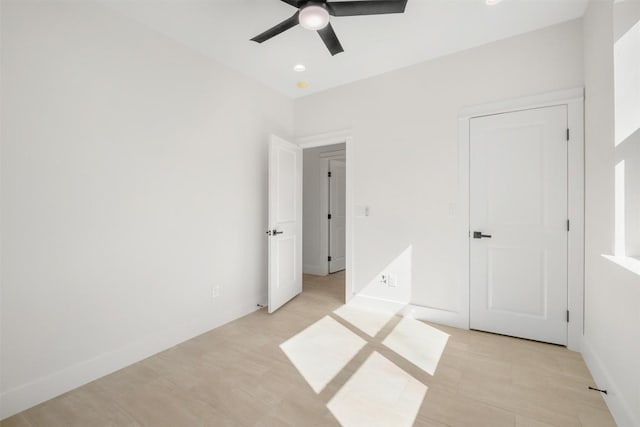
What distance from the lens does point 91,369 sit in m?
2.01

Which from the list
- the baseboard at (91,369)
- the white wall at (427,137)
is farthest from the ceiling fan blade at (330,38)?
the baseboard at (91,369)

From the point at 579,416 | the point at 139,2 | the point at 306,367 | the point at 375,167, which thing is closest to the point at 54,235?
the point at 139,2

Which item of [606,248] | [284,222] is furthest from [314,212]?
[606,248]

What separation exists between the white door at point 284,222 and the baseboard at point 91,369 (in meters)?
0.86

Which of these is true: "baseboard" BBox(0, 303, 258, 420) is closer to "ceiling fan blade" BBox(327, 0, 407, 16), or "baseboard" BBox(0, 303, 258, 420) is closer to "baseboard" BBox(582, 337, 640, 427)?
"ceiling fan blade" BBox(327, 0, 407, 16)

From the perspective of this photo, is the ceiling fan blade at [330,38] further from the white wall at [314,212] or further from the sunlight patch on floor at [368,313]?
the white wall at [314,212]

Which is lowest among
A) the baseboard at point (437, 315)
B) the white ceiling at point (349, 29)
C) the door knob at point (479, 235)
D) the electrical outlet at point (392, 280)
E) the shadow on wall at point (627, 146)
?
the baseboard at point (437, 315)

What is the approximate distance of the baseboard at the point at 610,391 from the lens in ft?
4.64

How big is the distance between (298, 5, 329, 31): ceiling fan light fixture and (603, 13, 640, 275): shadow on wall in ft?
5.85

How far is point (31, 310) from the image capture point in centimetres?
177

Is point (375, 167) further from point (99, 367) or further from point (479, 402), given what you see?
point (99, 367)

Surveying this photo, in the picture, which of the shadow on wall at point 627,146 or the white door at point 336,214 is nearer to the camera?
the shadow on wall at point 627,146

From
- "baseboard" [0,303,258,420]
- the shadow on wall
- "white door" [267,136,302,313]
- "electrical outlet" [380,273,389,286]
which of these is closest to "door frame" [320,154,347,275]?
"white door" [267,136,302,313]

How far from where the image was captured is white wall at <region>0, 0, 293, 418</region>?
5.68 feet
